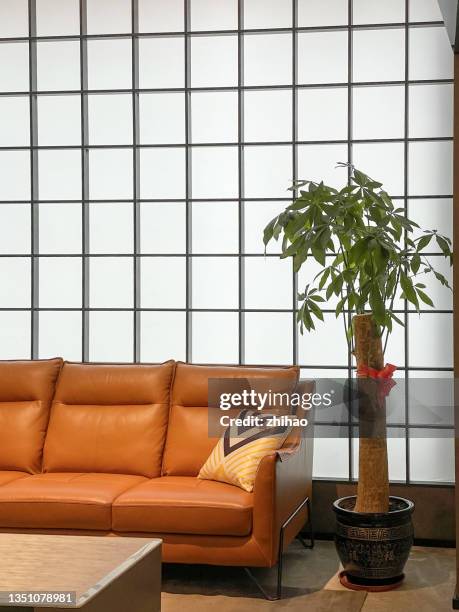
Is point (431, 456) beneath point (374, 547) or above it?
above

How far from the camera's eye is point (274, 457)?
3.96 m

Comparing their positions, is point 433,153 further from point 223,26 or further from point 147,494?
point 147,494

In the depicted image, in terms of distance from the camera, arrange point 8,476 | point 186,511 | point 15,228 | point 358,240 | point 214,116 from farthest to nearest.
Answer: point 15,228, point 214,116, point 8,476, point 186,511, point 358,240

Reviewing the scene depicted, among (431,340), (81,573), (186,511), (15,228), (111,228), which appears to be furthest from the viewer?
(15,228)

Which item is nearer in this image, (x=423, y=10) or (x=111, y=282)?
(x=423, y=10)

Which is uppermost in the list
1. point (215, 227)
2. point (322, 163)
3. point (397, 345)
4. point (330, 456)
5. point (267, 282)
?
point (322, 163)

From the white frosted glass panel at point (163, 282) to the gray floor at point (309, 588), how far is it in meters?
1.42

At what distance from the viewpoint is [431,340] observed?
486cm

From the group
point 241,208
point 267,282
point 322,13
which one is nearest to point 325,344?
point 267,282

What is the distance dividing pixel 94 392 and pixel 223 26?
2.04 m

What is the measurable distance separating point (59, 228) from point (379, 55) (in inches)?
76.6

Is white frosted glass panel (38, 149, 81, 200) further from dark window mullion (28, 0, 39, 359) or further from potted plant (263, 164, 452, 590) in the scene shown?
potted plant (263, 164, 452, 590)

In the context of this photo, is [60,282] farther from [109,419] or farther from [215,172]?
[215,172]

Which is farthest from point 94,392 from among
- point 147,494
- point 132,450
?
point 147,494
